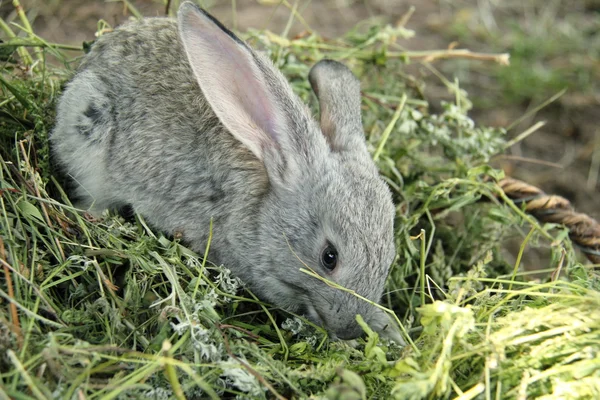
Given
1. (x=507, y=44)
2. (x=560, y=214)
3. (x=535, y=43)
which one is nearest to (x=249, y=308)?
(x=560, y=214)

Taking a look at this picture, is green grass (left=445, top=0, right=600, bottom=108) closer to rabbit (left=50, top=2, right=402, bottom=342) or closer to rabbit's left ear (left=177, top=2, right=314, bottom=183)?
rabbit (left=50, top=2, right=402, bottom=342)

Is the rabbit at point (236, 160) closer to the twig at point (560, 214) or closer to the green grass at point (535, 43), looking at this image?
the twig at point (560, 214)

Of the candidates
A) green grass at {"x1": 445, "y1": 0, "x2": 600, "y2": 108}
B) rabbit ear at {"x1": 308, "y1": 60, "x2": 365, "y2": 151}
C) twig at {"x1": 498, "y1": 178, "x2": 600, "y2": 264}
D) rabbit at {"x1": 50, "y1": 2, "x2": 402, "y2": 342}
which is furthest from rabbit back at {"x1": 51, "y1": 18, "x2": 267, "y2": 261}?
green grass at {"x1": 445, "y1": 0, "x2": 600, "y2": 108}

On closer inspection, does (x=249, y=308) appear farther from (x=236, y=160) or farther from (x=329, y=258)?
(x=236, y=160)

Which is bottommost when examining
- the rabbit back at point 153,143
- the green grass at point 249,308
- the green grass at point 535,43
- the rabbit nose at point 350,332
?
the rabbit nose at point 350,332

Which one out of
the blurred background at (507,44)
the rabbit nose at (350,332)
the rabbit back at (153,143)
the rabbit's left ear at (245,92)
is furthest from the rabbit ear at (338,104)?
the blurred background at (507,44)

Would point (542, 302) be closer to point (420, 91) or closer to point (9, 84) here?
point (420, 91)

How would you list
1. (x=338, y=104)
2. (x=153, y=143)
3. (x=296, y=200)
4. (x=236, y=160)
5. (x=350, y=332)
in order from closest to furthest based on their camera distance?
(x=350, y=332) → (x=296, y=200) → (x=236, y=160) → (x=153, y=143) → (x=338, y=104)
